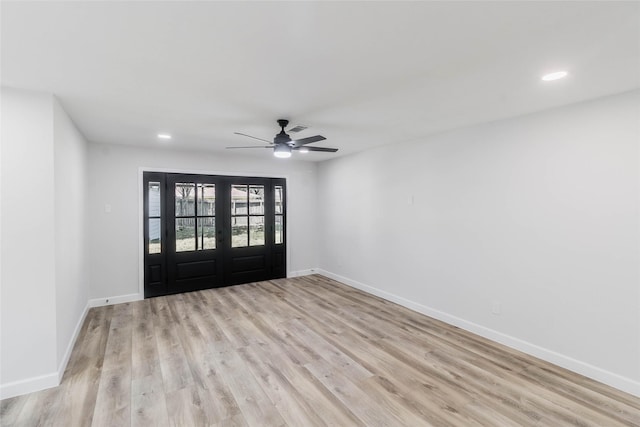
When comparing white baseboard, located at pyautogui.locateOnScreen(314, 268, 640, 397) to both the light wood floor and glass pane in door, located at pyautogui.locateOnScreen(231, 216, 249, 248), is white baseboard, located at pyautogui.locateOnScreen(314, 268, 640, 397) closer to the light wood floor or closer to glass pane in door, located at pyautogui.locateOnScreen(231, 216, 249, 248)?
the light wood floor

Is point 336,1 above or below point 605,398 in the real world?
above

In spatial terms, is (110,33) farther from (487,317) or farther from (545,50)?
(487,317)

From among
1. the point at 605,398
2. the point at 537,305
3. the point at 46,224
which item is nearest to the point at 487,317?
the point at 537,305

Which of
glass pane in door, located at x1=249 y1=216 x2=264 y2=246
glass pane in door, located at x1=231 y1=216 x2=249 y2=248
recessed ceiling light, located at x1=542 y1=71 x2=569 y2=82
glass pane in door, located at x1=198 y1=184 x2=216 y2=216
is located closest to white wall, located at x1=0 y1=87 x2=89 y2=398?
glass pane in door, located at x1=198 y1=184 x2=216 y2=216

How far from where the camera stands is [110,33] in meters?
1.70

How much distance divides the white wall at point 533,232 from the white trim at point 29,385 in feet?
13.3

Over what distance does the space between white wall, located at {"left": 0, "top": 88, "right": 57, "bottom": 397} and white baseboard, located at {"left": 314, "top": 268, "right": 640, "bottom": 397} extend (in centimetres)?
405

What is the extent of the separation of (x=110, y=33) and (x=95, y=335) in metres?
3.40

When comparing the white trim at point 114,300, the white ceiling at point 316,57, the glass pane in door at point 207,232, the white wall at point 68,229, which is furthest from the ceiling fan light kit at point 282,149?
the white trim at point 114,300

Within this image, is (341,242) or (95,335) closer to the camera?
(95,335)

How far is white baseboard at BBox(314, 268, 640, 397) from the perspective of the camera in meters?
2.55

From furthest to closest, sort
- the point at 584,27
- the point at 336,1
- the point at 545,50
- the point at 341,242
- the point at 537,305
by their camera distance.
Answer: the point at 341,242
the point at 537,305
the point at 545,50
the point at 584,27
the point at 336,1

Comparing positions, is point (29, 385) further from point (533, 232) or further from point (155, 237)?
point (533, 232)

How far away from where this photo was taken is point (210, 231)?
18.2ft
